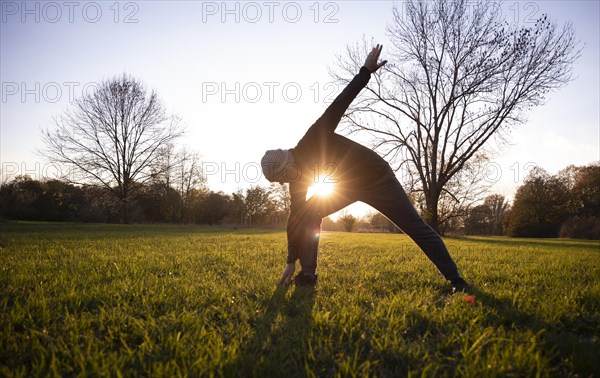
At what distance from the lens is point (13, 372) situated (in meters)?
1.46

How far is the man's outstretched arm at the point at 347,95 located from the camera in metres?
2.99

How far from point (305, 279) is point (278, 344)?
1.60 m

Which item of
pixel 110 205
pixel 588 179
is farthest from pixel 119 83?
pixel 588 179

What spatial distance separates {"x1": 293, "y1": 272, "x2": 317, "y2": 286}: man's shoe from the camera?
11.3 ft

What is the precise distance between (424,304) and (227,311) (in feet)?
5.69

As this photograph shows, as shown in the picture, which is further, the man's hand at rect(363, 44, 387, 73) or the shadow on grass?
the man's hand at rect(363, 44, 387, 73)

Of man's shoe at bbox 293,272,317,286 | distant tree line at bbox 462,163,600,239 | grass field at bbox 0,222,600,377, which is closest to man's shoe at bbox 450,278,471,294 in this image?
grass field at bbox 0,222,600,377

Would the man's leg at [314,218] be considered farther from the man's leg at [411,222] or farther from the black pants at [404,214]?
the man's leg at [411,222]

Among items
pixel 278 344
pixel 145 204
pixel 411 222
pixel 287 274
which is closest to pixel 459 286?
pixel 411 222

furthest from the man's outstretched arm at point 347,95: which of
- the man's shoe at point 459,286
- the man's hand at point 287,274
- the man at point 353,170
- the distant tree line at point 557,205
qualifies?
the distant tree line at point 557,205

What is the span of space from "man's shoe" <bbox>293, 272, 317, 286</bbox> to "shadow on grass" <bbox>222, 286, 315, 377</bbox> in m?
0.68

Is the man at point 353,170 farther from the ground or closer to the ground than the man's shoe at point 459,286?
farther from the ground

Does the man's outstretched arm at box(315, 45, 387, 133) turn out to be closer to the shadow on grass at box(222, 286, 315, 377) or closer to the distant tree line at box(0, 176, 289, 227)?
the shadow on grass at box(222, 286, 315, 377)

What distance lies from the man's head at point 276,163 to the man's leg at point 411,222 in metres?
0.97
